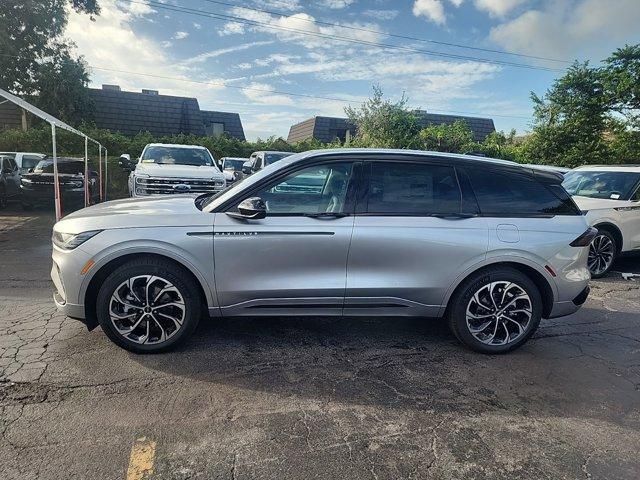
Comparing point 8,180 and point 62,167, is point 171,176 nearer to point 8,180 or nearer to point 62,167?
point 62,167

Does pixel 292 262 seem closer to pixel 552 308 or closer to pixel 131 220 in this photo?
pixel 131 220

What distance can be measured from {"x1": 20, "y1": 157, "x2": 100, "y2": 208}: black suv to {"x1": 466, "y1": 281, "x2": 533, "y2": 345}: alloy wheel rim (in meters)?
11.8

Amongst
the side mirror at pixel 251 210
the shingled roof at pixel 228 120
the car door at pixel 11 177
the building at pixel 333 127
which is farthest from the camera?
the building at pixel 333 127

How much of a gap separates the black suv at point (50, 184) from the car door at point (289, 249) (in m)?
10.6

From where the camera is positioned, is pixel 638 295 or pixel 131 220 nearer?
pixel 131 220

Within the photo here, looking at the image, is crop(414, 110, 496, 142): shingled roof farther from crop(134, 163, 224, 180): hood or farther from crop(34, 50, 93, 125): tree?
crop(134, 163, 224, 180): hood

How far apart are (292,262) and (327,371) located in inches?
35.6

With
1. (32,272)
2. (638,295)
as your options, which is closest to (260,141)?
(32,272)

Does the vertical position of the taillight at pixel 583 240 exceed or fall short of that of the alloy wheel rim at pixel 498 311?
it exceeds it

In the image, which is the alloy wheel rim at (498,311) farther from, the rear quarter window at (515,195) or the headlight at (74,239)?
the headlight at (74,239)

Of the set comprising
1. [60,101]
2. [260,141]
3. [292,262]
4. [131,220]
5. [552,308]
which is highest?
[60,101]

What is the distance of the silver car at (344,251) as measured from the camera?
343 cm

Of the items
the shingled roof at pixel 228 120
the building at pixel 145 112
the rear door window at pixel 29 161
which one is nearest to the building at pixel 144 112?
the building at pixel 145 112

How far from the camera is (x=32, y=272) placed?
19.9 feet
